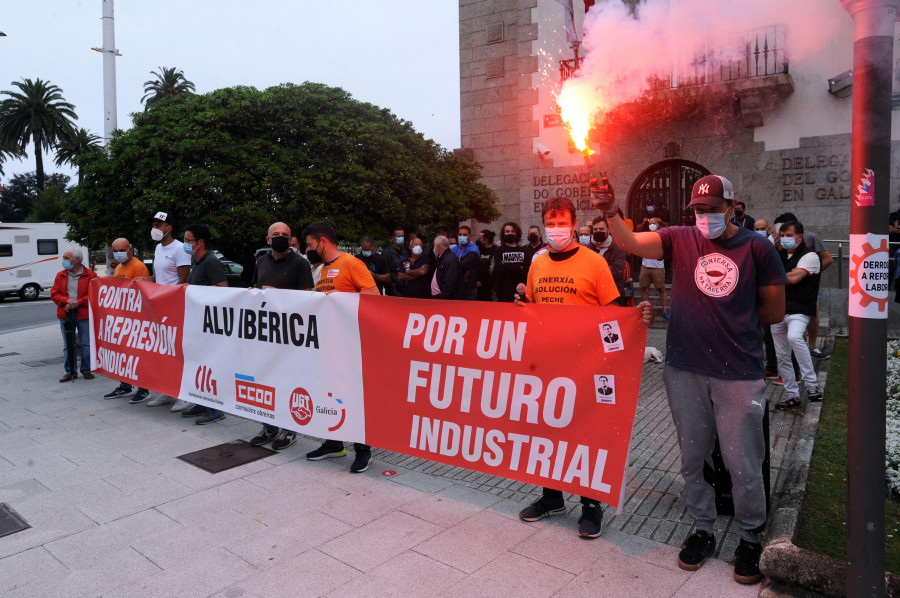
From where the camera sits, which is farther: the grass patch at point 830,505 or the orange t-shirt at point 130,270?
the orange t-shirt at point 130,270

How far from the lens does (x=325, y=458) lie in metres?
5.32

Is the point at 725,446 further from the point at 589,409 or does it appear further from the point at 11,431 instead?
the point at 11,431

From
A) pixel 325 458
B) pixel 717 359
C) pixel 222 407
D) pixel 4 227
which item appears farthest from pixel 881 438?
pixel 4 227

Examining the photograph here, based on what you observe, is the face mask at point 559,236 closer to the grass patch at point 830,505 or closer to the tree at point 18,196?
the grass patch at point 830,505

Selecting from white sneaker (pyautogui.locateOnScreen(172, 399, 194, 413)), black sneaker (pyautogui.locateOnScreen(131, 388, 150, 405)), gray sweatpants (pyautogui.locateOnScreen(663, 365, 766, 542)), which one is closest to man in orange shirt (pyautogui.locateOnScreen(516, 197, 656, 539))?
gray sweatpants (pyautogui.locateOnScreen(663, 365, 766, 542))

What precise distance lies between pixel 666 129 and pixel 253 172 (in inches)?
390

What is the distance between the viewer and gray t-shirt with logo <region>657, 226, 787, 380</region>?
3.23m

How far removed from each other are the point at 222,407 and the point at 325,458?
139cm

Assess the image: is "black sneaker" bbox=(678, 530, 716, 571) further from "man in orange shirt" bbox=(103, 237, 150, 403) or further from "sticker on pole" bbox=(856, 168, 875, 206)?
"man in orange shirt" bbox=(103, 237, 150, 403)

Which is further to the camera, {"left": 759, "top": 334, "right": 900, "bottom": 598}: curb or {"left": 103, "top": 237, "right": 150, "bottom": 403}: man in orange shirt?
{"left": 103, "top": 237, "right": 150, "bottom": 403}: man in orange shirt

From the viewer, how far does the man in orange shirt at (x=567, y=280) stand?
153 inches

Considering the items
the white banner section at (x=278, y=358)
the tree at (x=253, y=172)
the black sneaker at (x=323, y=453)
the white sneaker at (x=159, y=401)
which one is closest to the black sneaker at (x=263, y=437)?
the white banner section at (x=278, y=358)

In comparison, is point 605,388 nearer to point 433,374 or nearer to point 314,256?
point 433,374

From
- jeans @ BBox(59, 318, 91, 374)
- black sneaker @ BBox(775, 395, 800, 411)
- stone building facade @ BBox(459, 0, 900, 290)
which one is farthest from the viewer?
stone building facade @ BBox(459, 0, 900, 290)
